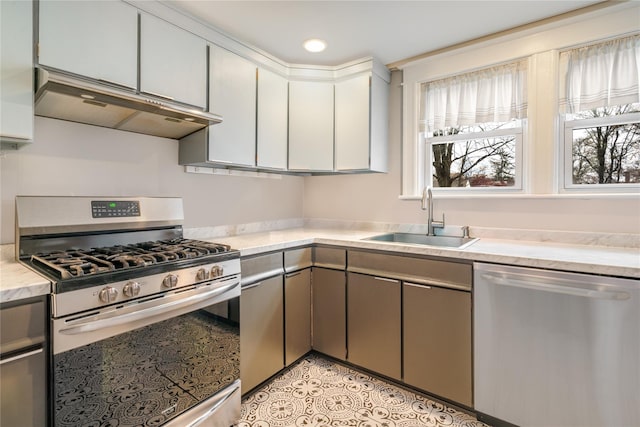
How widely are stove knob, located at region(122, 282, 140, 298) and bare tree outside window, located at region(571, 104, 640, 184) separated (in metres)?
2.58

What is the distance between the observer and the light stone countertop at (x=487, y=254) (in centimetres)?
108

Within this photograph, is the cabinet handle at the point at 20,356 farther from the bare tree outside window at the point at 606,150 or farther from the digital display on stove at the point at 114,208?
the bare tree outside window at the point at 606,150

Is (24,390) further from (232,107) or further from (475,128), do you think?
(475,128)

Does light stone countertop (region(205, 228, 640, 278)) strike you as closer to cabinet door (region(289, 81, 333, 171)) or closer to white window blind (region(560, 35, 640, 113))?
cabinet door (region(289, 81, 333, 171))

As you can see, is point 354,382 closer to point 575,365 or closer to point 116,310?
point 575,365

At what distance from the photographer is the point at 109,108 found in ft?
4.97

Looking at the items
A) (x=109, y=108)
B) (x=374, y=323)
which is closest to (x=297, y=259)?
(x=374, y=323)

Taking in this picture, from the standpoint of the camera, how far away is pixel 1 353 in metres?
0.99

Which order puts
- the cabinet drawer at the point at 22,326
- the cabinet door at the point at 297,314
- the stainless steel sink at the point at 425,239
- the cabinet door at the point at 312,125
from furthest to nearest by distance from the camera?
the cabinet door at the point at 312,125
the stainless steel sink at the point at 425,239
the cabinet door at the point at 297,314
the cabinet drawer at the point at 22,326

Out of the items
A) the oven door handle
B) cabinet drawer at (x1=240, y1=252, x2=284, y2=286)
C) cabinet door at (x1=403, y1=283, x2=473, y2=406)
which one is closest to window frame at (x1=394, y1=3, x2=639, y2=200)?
cabinet door at (x1=403, y1=283, x2=473, y2=406)

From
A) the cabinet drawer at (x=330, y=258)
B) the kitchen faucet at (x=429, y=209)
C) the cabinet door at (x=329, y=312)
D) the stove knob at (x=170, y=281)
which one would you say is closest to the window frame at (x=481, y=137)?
the kitchen faucet at (x=429, y=209)

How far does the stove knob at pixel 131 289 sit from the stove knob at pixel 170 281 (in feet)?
0.37

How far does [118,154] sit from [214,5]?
103 centimetres

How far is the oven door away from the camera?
1119 mm
